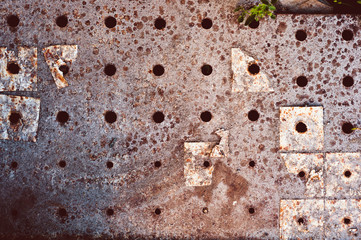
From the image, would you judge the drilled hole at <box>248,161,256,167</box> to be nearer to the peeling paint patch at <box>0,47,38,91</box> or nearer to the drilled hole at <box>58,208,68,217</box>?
the drilled hole at <box>58,208,68,217</box>

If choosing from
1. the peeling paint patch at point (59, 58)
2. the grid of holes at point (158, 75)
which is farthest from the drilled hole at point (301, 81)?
the peeling paint patch at point (59, 58)

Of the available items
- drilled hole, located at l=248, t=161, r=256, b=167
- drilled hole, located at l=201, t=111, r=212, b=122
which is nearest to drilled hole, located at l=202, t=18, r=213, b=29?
drilled hole, located at l=201, t=111, r=212, b=122

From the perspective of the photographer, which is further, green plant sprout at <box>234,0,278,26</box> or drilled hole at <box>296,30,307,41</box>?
drilled hole at <box>296,30,307,41</box>

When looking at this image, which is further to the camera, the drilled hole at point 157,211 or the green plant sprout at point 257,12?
the drilled hole at point 157,211

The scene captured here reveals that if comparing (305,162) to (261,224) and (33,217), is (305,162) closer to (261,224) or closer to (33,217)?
(261,224)

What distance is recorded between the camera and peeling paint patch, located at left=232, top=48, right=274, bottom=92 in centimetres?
188

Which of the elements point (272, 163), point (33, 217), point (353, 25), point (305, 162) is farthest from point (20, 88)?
point (353, 25)

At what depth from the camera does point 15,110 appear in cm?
188

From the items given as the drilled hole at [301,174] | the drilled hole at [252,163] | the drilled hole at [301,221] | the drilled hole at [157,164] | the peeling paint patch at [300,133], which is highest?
the peeling paint patch at [300,133]

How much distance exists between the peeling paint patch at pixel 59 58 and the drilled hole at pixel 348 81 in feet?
6.89

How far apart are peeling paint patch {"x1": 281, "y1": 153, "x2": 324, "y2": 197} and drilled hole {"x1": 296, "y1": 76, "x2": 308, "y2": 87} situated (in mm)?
542

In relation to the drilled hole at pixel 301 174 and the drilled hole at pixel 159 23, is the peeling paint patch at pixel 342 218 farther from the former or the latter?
the drilled hole at pixel 159 23

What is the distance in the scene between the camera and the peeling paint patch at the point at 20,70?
187cm

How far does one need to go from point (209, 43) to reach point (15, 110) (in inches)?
61.6
